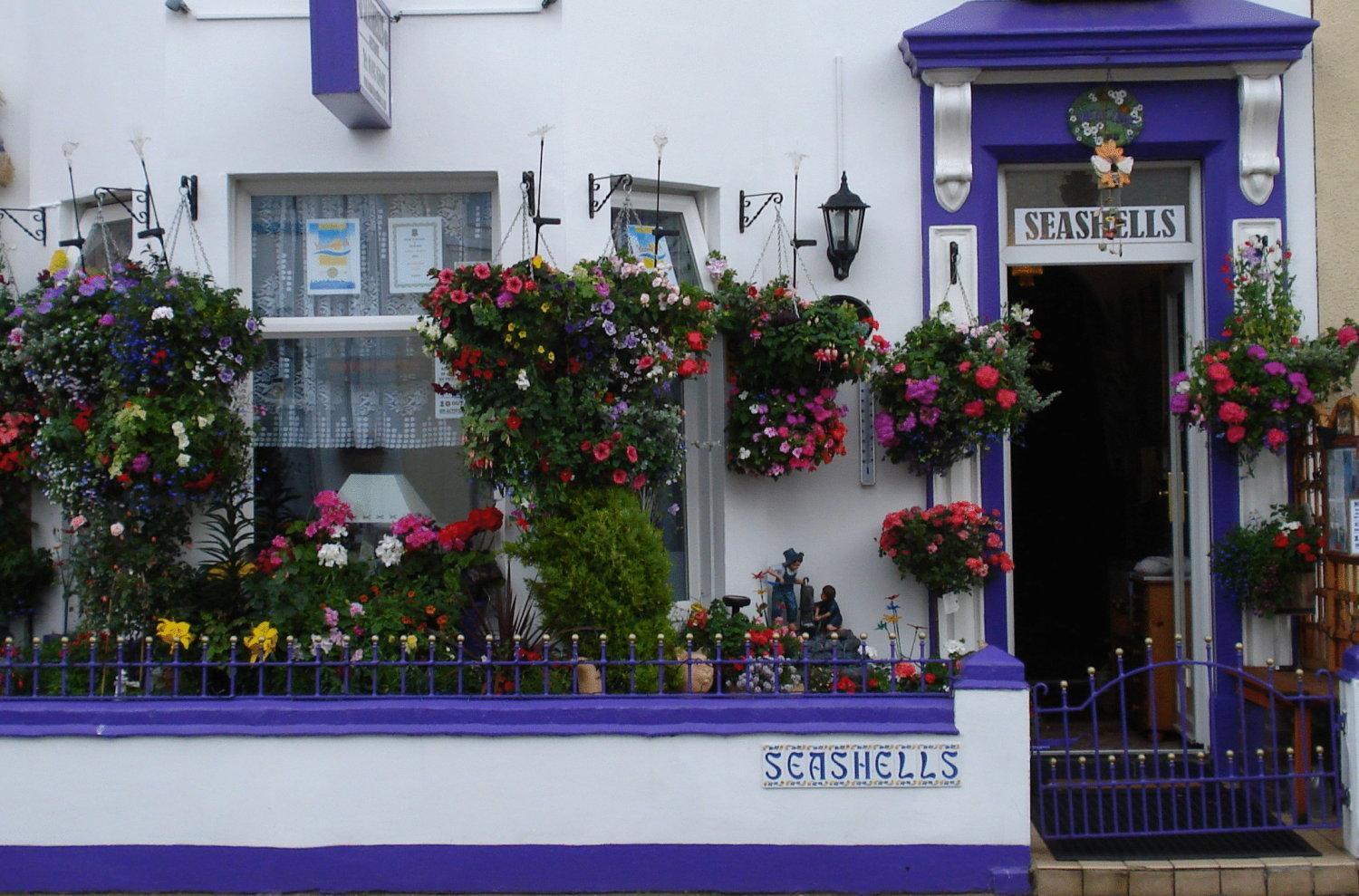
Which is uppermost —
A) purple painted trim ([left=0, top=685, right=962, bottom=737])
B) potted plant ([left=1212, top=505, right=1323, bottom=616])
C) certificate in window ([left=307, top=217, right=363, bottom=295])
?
certificate in window ([left=307, top=217, right=363, bottom=295])

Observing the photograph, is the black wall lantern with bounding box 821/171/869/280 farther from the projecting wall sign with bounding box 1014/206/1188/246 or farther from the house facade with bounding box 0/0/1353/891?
the projecting wall sign with bounding box 1014/206/1188/246

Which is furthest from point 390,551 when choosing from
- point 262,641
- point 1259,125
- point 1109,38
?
point 1259,125

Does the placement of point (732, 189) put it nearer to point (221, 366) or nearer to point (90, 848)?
point (221, 366)

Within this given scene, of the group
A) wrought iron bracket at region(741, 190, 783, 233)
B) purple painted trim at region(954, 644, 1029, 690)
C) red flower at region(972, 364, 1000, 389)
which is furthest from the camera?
wrought iron bracket at region(741, 190, 783, 233)

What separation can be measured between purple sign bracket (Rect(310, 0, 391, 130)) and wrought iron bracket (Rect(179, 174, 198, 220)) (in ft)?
3.05

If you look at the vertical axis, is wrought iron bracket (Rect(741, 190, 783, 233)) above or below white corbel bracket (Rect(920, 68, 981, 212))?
below

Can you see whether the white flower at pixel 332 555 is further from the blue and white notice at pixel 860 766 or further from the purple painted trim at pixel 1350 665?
the purple painted trim at pixel 1350 665

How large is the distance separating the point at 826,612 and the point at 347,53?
3705mm

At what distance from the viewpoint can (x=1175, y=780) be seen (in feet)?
18.4

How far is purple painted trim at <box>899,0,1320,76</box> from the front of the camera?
268 inches

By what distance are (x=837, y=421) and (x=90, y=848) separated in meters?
4.07

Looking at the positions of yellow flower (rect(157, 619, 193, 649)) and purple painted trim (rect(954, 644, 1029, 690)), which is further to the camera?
yellow flower (rect(157, 619, 193, 649))

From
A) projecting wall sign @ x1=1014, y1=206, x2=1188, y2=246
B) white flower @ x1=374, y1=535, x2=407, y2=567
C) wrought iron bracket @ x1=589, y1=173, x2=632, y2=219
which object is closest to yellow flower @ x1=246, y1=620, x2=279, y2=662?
white flower @ x1=374, y1=535, x2=407, y2=567

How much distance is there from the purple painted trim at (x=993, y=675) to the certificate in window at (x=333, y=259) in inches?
152
